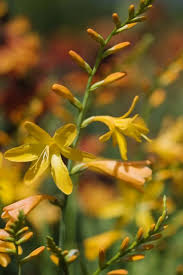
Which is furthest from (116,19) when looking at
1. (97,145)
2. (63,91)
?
(97,145)

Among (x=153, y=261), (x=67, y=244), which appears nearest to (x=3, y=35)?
(x=67, y=244)

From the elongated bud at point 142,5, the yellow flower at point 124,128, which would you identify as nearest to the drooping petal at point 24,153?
the yellow flower at point 124,128

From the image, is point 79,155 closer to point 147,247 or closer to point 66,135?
point 66,135

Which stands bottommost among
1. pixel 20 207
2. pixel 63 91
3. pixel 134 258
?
pixel 134 258

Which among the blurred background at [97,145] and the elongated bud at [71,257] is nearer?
the elongated bud at [71,257]

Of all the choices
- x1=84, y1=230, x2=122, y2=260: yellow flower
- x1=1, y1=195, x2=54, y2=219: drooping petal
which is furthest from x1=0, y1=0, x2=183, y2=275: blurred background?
x1=1, y1=195, x2=54, y2=219: drooping petal

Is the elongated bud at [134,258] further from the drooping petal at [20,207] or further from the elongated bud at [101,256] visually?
the drooping petal at [20,207]
